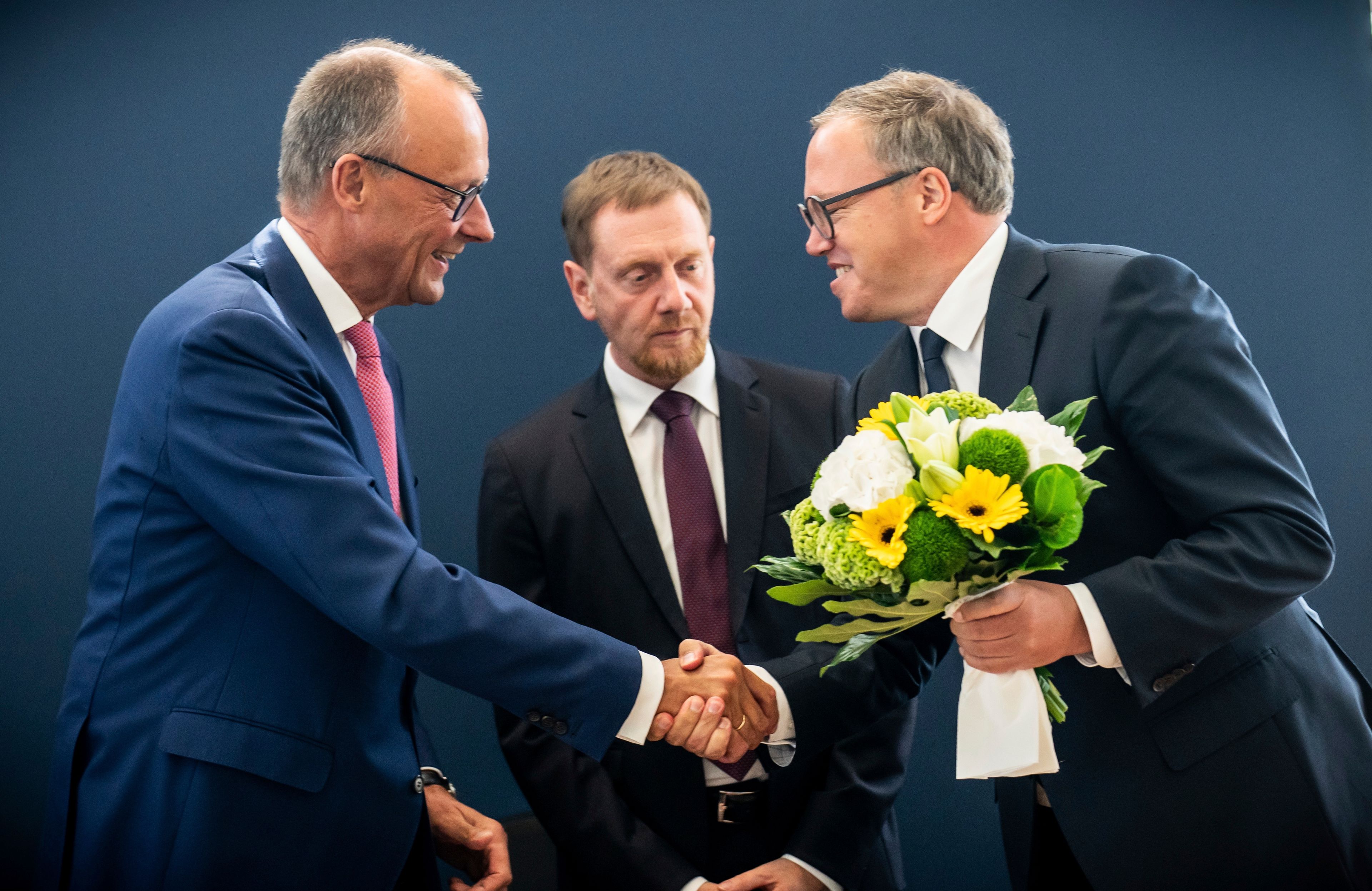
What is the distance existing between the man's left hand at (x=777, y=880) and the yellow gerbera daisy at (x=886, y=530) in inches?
38.7

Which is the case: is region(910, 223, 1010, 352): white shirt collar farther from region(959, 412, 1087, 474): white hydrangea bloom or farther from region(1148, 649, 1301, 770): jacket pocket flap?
region(1148, 649, 1301, 770): jacket pocket flap

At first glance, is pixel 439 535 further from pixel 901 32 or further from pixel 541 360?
pixel 901 32

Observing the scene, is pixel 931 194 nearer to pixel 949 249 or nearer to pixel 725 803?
pixel 949 249

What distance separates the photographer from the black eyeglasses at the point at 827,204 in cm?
217

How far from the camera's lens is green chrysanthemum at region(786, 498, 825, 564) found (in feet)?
5.50

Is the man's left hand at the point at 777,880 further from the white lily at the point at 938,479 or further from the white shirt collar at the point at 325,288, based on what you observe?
the white shirt collar at the point at 325,288

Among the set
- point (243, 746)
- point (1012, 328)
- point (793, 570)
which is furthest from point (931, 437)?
point (243, 746)

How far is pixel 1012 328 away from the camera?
1.92 m

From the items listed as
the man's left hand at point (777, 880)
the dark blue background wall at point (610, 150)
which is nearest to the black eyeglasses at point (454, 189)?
the dark blue background wall at point (610, 150)

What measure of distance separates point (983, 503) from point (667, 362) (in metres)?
1.10

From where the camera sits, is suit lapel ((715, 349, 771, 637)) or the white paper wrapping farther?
suit lapel ((715, 349, 771, 637))

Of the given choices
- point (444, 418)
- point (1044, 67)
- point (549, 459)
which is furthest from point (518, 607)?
point (1044, 67)

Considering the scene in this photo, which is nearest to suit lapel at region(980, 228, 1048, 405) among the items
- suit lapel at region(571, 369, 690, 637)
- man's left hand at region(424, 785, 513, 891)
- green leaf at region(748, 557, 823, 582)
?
green leaf at region(748, 557, 823, 582)

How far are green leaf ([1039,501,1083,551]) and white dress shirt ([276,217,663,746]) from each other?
2.76 feet
